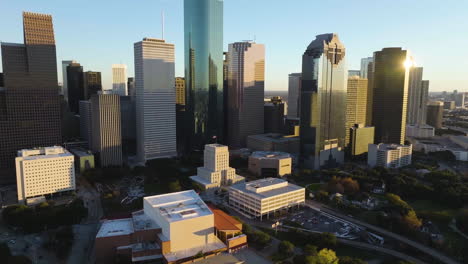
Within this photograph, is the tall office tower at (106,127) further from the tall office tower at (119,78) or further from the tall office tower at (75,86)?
the tall office tower at (119,78)

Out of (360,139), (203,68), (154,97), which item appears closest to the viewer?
(154,97)

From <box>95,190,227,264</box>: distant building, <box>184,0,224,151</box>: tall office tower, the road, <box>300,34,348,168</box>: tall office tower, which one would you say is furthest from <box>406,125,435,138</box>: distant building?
<box>95,190,227,264</box>: distant building

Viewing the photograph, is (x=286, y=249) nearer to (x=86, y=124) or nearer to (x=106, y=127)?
(x=106, y=127)

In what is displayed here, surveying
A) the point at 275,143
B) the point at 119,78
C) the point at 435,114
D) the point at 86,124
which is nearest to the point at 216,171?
the point at 275,143

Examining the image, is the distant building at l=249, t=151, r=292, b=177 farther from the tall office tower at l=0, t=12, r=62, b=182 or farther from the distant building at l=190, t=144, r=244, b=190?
the tall office tower at l=0, t=12, r=62, b=182

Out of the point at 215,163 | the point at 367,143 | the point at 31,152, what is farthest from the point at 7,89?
the point at 367,143

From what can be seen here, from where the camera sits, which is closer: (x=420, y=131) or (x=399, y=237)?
(x=399, y=237)
